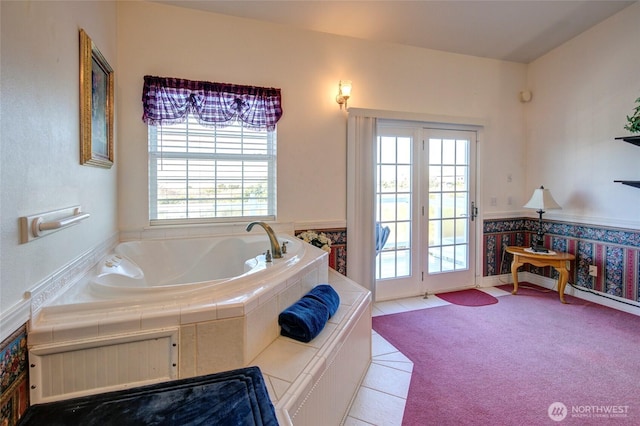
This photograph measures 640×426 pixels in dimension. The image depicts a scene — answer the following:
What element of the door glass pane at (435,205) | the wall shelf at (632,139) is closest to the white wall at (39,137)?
the door glass pane at (435,205)

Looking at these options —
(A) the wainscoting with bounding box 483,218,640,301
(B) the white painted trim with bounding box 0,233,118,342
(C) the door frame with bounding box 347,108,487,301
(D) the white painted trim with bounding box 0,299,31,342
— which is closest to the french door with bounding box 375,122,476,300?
(C) the door frame with bounding box 347,108,487,301

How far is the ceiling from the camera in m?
2.71

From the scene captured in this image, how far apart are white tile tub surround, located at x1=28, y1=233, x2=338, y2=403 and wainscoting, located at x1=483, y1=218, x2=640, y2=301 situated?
3.23 m

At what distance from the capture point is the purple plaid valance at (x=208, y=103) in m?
2.52

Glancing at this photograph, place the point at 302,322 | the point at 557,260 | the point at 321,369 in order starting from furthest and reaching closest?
the point at 557,260, the point at 302,322, the point at 321,369

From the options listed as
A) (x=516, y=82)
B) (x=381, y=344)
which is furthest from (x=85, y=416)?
(x=516, y=82)

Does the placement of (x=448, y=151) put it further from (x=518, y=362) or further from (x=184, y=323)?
(x=184, y=323)

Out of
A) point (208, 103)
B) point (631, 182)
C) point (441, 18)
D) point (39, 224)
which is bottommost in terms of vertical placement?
point (39, 224)

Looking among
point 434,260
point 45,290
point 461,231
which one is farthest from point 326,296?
point 461,231

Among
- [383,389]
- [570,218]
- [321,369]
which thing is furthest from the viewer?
[570,218]

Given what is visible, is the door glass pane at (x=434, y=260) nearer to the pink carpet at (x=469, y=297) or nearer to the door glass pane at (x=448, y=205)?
the door glass pane at (x=448, y=205)

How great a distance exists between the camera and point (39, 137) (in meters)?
1.22

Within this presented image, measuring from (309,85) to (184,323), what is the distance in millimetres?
2433

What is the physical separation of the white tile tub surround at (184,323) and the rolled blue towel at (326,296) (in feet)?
1.18
